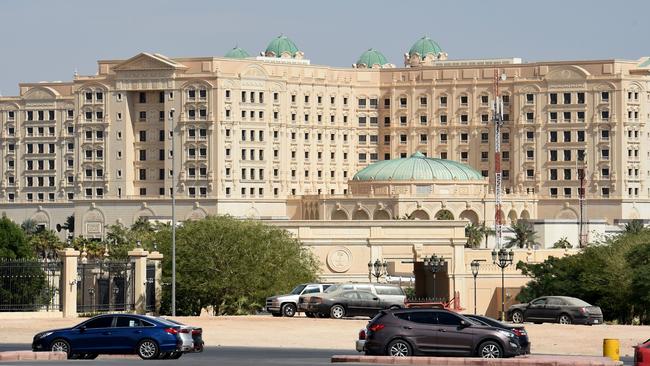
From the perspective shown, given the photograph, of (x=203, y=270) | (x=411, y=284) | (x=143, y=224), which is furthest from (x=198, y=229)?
(x=143, y=224)

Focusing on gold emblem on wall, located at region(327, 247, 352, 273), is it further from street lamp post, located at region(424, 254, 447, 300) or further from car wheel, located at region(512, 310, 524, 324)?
car wheel, located at region(512, 310, 524, 324)

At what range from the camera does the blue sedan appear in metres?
63.8

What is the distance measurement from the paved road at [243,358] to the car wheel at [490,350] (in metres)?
4.75

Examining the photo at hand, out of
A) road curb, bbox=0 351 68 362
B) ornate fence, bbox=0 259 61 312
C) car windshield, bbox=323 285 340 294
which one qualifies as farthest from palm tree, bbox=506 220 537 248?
road curb, bbox=0 351 68 362

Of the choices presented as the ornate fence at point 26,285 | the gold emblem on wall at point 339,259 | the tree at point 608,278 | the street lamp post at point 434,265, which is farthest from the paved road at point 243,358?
the gold emblem on wall at point 339,259

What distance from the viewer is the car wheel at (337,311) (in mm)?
91125

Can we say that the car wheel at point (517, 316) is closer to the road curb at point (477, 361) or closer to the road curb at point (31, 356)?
the road curb at point (477, 361)

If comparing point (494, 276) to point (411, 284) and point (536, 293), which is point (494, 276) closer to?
point (411, 284)

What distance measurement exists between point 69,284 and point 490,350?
105ft

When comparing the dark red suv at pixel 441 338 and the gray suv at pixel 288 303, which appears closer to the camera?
the dark red suv at pixel 441 338

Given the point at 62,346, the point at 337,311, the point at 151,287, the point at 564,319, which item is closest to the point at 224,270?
the point at 151,287

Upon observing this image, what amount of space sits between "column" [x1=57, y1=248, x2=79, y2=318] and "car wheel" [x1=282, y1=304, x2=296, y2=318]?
34.4 feet

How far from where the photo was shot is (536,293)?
12519 cm

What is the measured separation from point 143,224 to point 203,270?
88757mm
